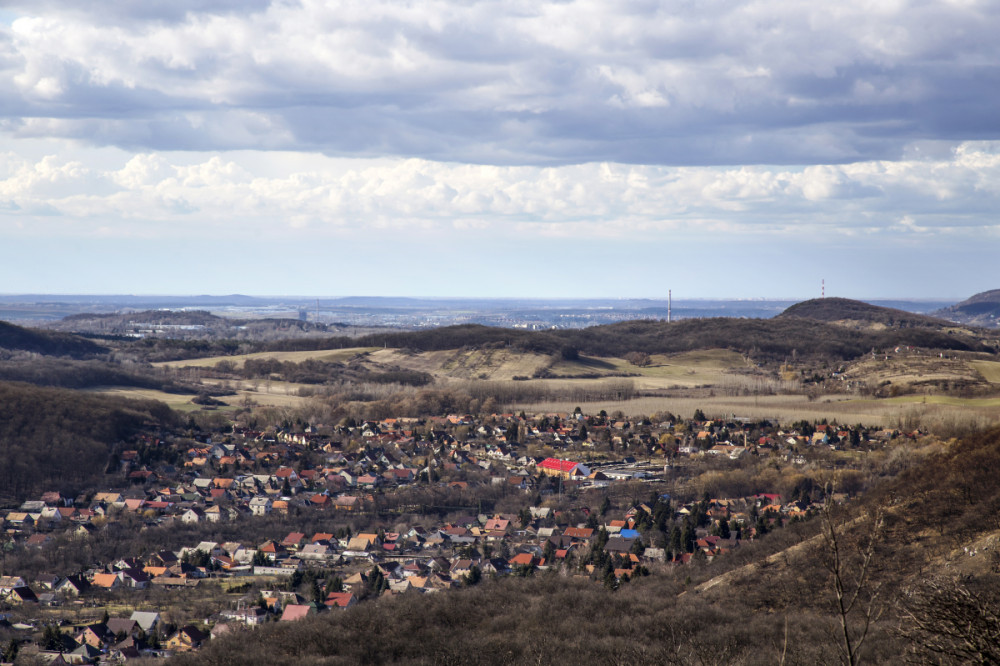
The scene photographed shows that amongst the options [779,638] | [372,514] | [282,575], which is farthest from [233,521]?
[779,638]

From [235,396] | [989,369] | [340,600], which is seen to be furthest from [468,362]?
[340,600]

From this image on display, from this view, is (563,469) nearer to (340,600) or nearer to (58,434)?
(340,600)

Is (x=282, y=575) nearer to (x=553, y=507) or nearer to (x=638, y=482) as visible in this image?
(x=553, y=507)

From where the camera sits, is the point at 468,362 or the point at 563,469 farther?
the point at 468,362

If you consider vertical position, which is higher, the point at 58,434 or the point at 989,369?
the point at 989,369

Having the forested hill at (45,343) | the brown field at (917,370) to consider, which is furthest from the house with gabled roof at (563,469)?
the forested hill at (45,343)

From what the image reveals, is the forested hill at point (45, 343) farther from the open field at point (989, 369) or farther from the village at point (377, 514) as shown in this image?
the open field at point (989, 369)
